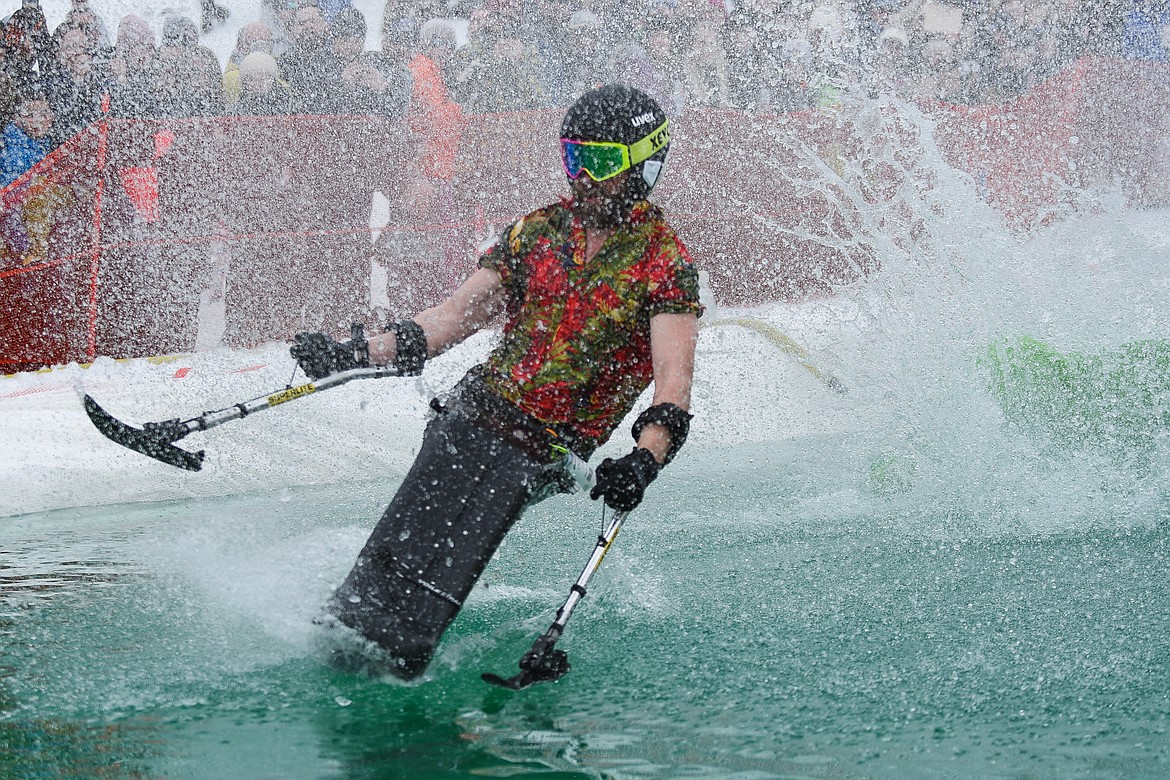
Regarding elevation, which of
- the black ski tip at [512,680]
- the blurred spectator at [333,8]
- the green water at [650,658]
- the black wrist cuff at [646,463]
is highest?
the blurred spectator at [333,8]

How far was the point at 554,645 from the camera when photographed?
11.2 ft

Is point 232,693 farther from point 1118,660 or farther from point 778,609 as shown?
point 1118,660

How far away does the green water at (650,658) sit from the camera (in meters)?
2.95

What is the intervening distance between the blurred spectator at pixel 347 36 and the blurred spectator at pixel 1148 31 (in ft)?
22.3

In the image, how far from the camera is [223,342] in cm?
884

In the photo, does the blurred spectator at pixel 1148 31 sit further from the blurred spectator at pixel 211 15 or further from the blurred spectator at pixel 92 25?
the blurred spectator at pixel 92 25

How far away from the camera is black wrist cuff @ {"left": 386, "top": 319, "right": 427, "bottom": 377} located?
396 centimetres

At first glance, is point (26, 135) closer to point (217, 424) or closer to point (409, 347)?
point (217, 424)

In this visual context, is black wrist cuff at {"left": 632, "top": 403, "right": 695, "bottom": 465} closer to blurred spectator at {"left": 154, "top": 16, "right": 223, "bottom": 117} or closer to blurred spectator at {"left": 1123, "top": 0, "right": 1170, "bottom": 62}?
blurred spectator at {"left": 154, "top": 16, "right": 223, "bottom": 117}

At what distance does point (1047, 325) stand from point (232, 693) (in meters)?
4.58

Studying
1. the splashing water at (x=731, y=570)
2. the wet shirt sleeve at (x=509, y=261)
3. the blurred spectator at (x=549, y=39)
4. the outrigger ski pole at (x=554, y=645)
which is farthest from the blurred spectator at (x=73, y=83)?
the outrigger ski pole at (x=554, y=645)

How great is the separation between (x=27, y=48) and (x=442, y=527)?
6.90 meters

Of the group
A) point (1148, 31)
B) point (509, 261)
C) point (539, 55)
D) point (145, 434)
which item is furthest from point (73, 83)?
point (1148, 31)

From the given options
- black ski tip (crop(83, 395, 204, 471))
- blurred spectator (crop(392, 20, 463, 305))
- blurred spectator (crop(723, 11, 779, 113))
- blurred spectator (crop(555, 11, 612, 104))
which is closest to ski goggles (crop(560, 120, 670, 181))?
black ski tip (crop(83, 395, 204, 471))
